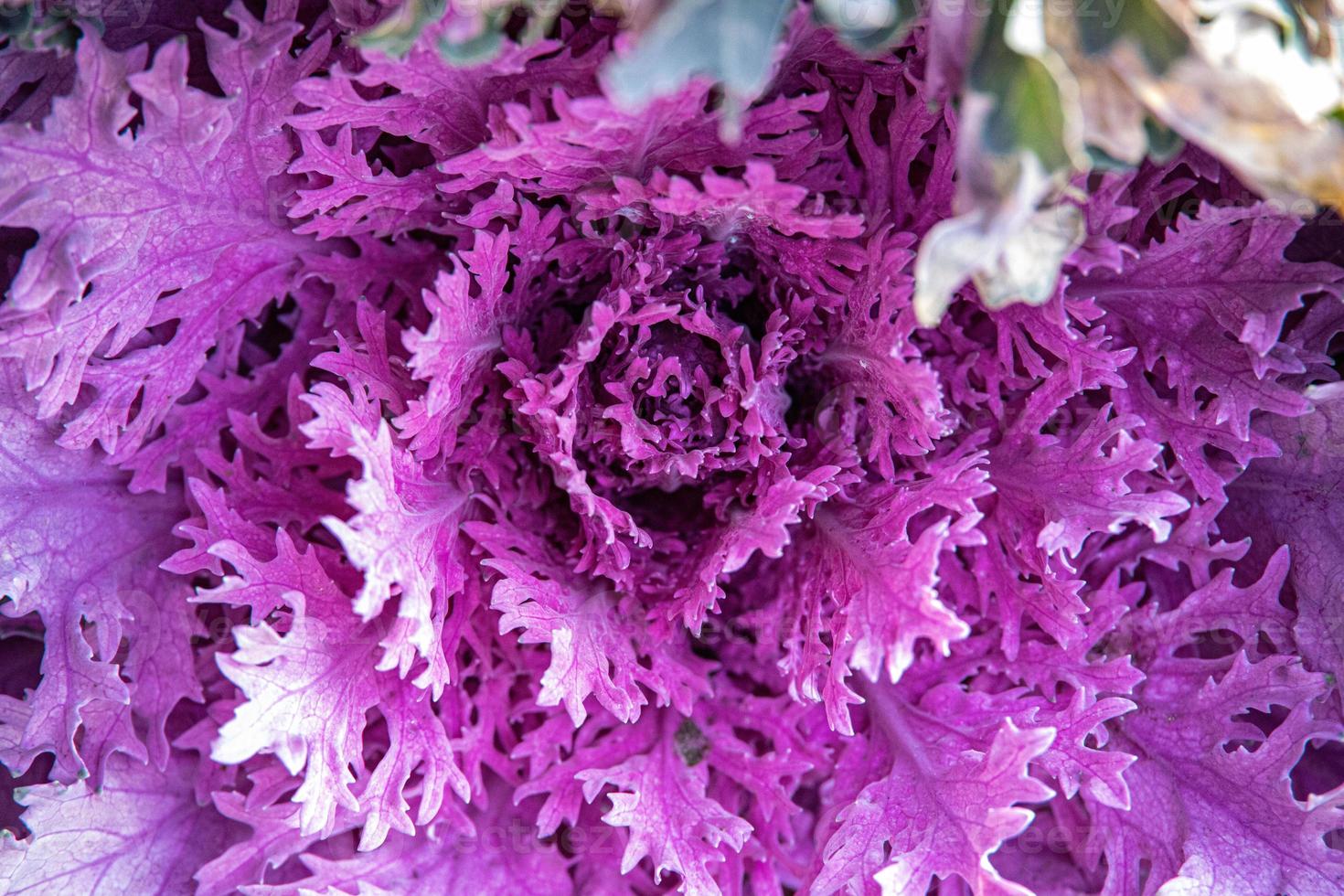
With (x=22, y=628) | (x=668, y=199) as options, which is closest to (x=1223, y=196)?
(x=668, y=199)

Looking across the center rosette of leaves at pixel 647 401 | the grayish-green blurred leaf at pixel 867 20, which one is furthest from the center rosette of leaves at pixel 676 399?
the grayish-green blurred leaf at pixel 867 20

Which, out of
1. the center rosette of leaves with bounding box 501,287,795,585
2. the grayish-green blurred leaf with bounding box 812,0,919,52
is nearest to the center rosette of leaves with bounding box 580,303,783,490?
the center rosette of leaves with bounding box 501,287,795,585

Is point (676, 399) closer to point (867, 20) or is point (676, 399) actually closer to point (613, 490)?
point (613, 490)

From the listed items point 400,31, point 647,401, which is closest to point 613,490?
point 647,401

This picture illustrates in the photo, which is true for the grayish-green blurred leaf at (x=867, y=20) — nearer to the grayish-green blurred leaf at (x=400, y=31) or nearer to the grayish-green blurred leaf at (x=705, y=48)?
the grayish-green blurred leaf at (x=705, y=48)

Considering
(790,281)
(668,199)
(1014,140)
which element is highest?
(1014,140)

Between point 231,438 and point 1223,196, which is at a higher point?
point 1223,196

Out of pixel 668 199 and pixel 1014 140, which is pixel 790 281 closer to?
pixel 668 199

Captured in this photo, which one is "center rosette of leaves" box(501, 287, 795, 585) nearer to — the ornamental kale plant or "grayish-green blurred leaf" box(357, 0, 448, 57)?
the ornamental kale plant
